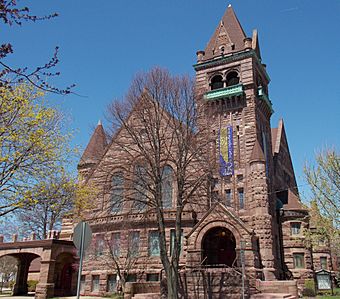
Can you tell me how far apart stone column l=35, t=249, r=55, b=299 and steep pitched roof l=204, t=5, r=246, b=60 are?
25543 mm

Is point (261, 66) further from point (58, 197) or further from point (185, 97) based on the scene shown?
point (58, 197)

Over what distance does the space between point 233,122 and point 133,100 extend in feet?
45.4

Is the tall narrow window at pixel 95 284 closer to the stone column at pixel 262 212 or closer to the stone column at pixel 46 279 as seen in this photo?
the stone column at pixel 46 279

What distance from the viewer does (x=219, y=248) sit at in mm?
32625

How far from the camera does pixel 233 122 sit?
36.2 m

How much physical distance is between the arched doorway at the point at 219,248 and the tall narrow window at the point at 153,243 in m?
4.06

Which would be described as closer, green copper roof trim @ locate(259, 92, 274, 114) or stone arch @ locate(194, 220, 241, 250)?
stone arch @ locate(194, 220, 241, 250)

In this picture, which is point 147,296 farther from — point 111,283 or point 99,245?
point 99,245

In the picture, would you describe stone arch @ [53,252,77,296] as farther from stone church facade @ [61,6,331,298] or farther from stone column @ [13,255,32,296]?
stone column @ [13,255,32,296]

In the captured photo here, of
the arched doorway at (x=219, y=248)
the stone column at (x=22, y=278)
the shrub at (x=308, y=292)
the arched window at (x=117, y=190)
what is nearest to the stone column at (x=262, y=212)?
the arched doorway at (x=219, y=248)

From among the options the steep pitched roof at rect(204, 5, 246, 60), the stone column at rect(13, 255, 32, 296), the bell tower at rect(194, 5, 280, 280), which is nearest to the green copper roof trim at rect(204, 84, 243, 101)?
the bell tower at rect(194, 5, 280, 280)

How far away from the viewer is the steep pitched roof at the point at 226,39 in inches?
1572

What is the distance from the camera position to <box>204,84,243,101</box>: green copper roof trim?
119 feet

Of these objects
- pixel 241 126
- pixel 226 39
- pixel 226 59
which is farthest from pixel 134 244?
pixel 226 39
